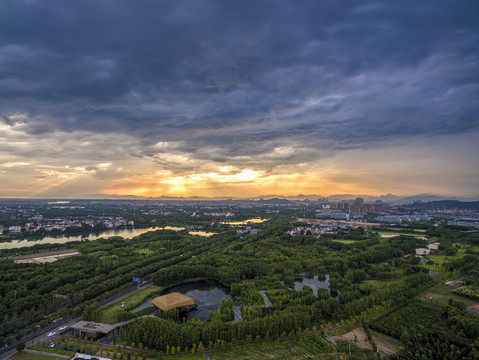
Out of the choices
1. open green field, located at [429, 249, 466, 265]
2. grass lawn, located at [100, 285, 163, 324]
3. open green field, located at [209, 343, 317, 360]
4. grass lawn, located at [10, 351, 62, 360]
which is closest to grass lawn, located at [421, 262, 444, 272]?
open green field, located at [429, 249, 466, 265]

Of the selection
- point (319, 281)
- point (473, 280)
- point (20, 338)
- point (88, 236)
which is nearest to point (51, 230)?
point (88, 236)

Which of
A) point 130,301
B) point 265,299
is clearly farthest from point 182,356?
point 130,301

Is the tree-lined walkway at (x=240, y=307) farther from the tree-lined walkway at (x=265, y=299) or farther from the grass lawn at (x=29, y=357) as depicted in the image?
the grass lawn at (x=29, y=357)

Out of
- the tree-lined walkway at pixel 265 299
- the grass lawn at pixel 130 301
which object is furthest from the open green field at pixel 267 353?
Answer: the grass lawn at pixel 130 301

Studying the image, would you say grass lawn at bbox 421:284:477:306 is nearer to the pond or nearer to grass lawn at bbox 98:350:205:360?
the pond

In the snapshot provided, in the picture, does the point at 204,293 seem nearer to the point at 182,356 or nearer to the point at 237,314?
the point at 237,314
